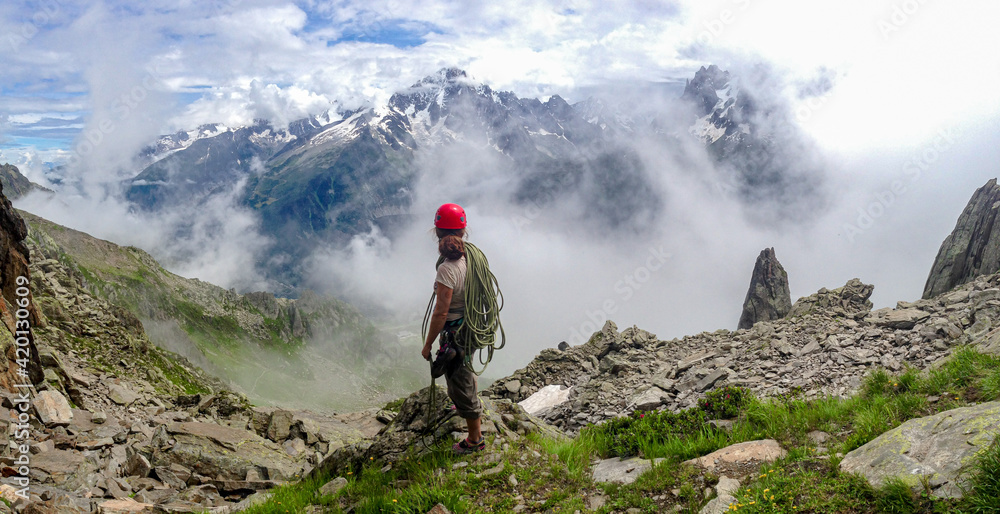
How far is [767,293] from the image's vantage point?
82625 mm

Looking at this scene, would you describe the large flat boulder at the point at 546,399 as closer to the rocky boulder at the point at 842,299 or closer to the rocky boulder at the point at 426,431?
the rocky boulder at the point at 426,431

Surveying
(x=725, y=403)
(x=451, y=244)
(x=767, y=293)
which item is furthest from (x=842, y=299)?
(x=767, y=293)

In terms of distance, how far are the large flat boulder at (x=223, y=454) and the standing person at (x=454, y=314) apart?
7324 mm

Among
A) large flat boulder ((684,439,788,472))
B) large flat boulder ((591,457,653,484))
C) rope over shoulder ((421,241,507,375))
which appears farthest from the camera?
rope over shoulder ((421,241,507,375))

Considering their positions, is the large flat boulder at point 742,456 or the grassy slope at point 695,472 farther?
the large flat boulder at point 742,456

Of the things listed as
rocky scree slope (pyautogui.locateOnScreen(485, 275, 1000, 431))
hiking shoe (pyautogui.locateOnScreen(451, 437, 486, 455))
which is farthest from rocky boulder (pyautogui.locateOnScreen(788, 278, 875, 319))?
hiking shoe (pyautogui.locateOnScreen(451, 437, 486, 455))

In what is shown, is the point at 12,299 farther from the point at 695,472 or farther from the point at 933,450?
the point at 933,450

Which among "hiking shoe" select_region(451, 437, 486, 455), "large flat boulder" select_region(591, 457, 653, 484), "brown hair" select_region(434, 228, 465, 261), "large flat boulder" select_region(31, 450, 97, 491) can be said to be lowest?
"large flat boulder" select_region(31, 450, 97, 491)

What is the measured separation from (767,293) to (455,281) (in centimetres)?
Result: 8707

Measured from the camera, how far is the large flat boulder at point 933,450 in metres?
5.93

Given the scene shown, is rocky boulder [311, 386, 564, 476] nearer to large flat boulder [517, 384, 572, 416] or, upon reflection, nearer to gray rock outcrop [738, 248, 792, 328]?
large flat boulder [517, 384, 572, 416]

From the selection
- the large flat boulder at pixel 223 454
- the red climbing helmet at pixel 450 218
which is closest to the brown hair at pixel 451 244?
the red climbing helmet at pixel 450 218

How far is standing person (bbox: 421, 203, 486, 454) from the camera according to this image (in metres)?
9.28

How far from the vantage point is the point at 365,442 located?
12.0m
